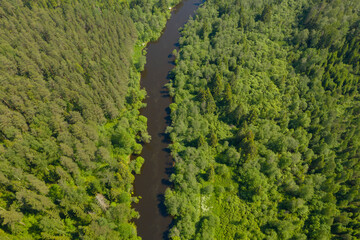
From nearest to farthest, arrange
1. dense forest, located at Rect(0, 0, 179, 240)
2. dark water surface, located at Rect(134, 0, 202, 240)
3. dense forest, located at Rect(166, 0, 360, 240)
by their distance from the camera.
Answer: dense forest, located at Rect(0, 0, 179, 240) → dense forest, located at Rect(166, 0, 360, 240) → dark water surface, located at Rect(134, 0, 202, 240)

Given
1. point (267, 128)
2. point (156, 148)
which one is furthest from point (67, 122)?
point (267, 128)

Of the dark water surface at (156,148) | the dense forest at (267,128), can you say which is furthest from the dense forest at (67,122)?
the dense forest at (267,128)

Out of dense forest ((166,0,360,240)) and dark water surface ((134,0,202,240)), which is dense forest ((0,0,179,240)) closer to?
dark water surface ((134,0,202,240))

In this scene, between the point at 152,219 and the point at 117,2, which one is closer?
the point at 152,219

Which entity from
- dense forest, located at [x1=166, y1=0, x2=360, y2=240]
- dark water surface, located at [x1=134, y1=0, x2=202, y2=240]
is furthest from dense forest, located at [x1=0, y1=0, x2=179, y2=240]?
dense forest, located at [x1=166, y1=0, x2=360, y2=240]

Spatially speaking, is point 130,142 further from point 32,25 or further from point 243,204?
point 32,25

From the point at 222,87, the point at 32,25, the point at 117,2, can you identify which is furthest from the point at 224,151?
the point at 117,2
